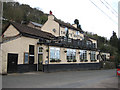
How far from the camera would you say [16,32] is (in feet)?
61.6

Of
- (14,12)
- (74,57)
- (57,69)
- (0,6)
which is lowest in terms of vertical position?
(57,69)

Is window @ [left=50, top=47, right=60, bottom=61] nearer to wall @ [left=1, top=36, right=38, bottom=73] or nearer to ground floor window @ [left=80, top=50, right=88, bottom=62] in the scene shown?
wall @ [left=1, top=36, right=38, bottom=73]

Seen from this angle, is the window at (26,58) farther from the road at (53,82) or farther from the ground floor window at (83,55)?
the ground floor window at (83,55)

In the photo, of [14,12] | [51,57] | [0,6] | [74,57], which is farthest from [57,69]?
[14,12]

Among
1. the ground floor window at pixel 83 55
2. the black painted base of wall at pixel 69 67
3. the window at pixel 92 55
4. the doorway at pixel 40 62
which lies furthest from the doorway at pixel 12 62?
the window at pixel 92 55

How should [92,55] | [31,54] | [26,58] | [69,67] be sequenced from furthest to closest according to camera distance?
[92,55] < [69,67] < [31,54] < [26,58]

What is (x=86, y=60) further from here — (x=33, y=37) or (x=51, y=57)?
(x=33, y=37)

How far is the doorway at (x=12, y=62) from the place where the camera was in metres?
16.1

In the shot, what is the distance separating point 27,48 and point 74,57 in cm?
907

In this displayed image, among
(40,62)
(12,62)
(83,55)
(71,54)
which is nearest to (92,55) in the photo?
(83,55)

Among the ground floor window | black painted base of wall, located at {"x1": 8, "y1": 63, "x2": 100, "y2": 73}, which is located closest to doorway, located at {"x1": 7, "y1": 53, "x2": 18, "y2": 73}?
black painted base of wall, located at {"x1": 8, "y1": 63, "x2": 100, "y2": 73}

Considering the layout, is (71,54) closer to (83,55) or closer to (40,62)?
(83,55)

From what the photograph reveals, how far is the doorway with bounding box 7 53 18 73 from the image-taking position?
16.1 meters

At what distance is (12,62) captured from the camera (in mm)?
16453
